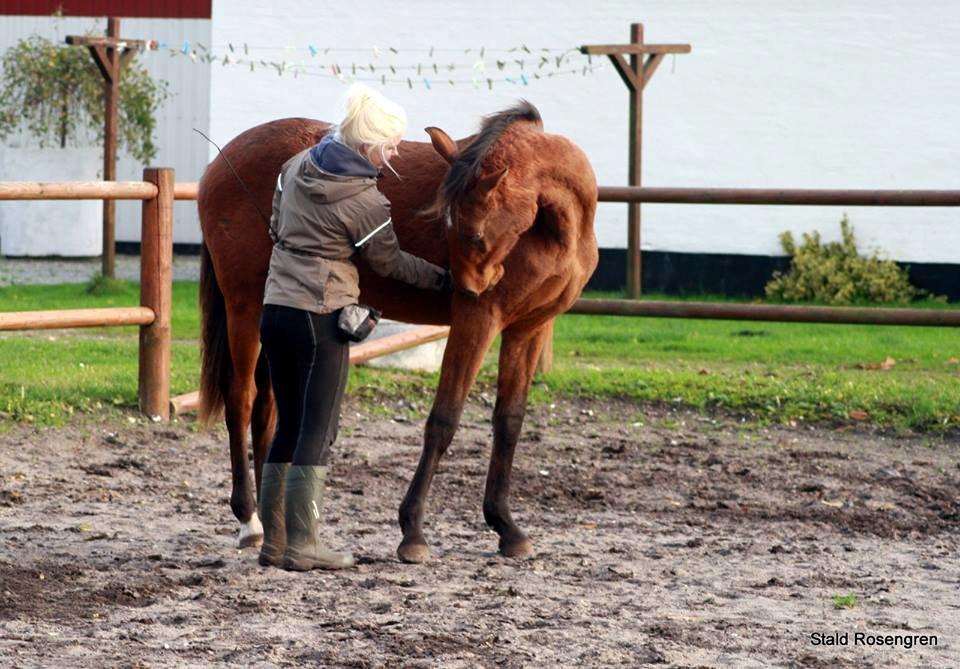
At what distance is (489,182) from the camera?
173 inches

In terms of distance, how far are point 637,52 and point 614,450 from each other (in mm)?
6533

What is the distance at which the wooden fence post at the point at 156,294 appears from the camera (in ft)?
24.7

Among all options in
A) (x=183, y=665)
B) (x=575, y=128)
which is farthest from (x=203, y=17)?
(x=183, y=665)

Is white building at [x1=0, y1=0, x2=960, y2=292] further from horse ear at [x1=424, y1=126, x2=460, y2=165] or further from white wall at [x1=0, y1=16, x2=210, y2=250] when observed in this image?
horse ear at [x1=424, y1=126, x2=460, y2=165]

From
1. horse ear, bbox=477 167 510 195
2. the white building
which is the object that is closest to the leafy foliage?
the white building

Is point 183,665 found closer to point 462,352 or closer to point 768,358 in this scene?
point 462,352

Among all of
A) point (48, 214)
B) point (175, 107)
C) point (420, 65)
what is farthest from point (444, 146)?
point (175, 107)

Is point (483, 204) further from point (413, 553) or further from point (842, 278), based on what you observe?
point (842, 278)

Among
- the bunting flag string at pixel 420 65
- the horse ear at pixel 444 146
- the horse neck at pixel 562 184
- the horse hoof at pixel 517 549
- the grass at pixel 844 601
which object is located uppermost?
the bunting flag string at pixel 420 65

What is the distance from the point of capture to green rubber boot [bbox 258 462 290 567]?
4723mm

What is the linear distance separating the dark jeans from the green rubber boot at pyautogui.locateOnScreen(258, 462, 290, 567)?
0.11 meters

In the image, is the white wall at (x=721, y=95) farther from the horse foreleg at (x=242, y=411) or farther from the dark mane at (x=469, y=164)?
the dark mane at (x=469, y=164)

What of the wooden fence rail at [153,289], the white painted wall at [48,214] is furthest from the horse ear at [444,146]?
the white painted wall at [48,214]

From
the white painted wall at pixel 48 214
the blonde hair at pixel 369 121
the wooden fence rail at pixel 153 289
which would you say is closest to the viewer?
the blonde hair at pixel 369 121
